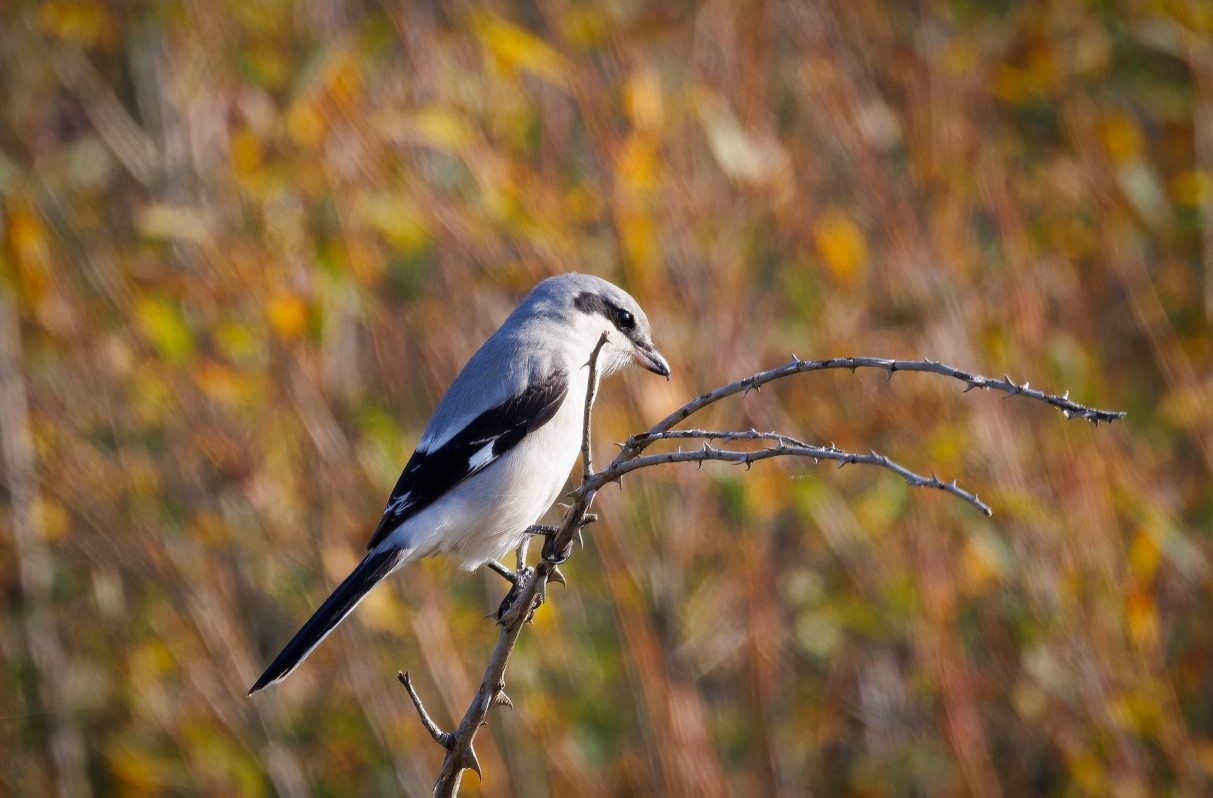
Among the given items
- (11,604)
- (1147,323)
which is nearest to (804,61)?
(1147,323)

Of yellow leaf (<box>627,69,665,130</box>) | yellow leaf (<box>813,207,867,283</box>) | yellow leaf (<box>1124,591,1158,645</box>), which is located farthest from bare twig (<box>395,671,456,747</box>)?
yellow leaf (<box>1124,591,1158,645</box>)

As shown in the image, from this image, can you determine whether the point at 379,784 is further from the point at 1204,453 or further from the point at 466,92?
the point at 1204,453

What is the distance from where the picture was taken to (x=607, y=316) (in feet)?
9.21

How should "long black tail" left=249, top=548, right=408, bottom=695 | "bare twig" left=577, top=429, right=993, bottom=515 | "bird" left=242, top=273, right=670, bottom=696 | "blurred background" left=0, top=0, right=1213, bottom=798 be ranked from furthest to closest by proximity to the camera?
"blurred background" left=0, top=0, right=1213, bottom=798 → "bird" left=242, top=273, right=670, bottom=696 → "long black tail" left=249, top=548, right=408, bottom=695 → "bare twig" left=577, top=429, right=993, bottom=515

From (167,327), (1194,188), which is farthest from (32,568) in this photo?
A: (1194,188)

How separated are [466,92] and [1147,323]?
6.76 feet

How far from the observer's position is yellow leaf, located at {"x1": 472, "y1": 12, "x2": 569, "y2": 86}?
120 inches

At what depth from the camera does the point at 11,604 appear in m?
4.61

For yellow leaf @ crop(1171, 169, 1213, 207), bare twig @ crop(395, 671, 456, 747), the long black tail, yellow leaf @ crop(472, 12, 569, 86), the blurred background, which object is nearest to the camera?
bare twig @ crop(395, 671, 456, 747)

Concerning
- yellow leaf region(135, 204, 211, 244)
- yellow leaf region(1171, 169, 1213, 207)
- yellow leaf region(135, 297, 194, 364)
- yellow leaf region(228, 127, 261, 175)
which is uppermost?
yellow leaf region(228, 127, 261, 175)

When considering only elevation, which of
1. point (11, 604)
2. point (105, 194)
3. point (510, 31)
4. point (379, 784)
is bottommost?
point (379, 784)

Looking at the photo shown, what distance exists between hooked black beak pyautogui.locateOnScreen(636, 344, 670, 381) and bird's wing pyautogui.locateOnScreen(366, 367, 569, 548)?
33 centimetres

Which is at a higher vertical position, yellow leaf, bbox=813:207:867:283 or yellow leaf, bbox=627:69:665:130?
yellow leaf, bbox=627:69:665:130

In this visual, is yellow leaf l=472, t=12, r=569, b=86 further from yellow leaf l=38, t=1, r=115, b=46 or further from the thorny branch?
the thorny branch
